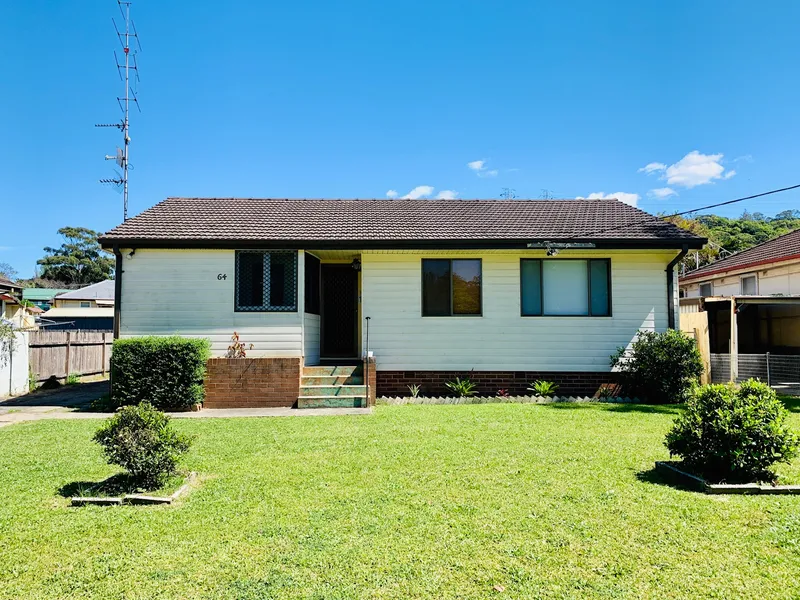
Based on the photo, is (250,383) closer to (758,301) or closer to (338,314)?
(338,314)

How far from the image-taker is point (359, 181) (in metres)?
20.2

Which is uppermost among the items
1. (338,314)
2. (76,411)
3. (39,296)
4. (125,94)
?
(125,94)

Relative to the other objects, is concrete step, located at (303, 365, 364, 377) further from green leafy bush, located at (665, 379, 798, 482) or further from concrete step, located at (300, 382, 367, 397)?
green leafy bush, located at (665, 379, 798, 482)

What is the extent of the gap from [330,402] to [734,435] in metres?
7.59

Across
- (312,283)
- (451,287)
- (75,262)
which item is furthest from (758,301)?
(75,262)

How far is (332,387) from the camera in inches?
436

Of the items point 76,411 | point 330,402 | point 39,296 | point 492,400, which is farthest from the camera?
point 39,296

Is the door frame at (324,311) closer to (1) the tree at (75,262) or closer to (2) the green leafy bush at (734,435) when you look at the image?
(2) the green leafy bush at (734,435)

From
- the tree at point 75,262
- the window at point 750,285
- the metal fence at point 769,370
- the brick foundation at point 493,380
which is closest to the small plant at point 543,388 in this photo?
the brick foundation at point 493,380

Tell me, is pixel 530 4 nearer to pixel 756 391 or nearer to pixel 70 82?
pixel 756 391

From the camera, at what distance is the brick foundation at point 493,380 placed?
1191 centimetres

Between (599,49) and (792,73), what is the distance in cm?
457

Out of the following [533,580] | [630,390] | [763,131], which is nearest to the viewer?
[533,580]

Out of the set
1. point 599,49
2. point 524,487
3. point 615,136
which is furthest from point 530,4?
point 524,487
